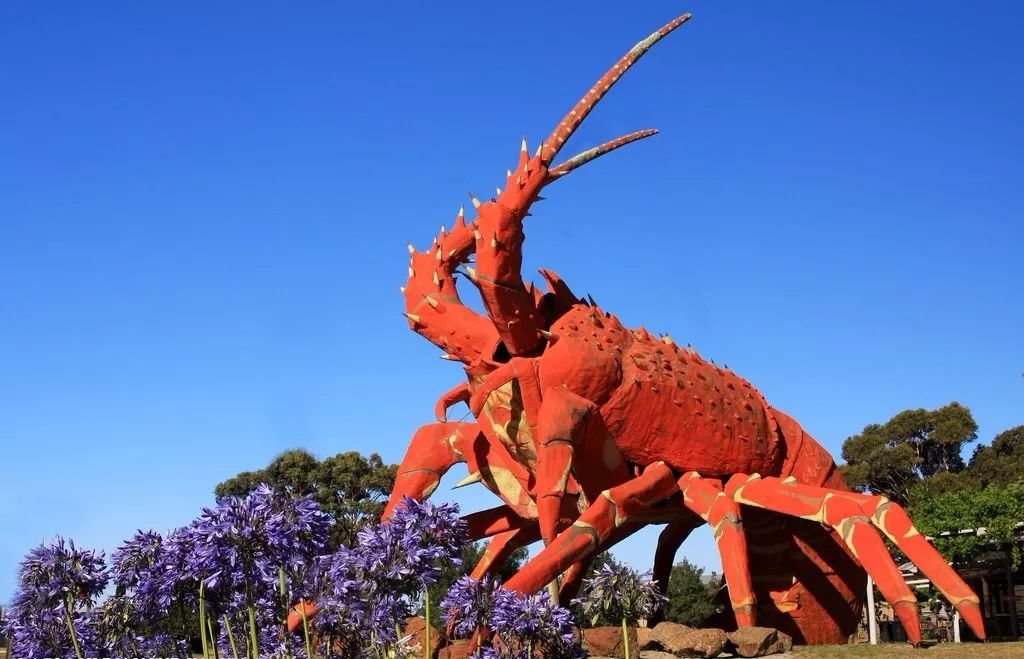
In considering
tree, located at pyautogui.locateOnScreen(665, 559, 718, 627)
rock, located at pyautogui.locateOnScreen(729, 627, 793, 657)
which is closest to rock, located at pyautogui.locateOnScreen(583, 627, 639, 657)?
rock, located at pyautogui.locateOnScreen(729, 627, 793, 657)

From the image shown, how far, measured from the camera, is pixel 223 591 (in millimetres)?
6879

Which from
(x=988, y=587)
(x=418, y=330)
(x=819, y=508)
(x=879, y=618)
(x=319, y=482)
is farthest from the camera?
(x=319, y=482)

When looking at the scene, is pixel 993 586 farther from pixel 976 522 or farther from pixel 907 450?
pixel 907 450

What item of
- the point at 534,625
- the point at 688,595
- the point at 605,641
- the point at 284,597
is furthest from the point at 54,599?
the point at 688,595

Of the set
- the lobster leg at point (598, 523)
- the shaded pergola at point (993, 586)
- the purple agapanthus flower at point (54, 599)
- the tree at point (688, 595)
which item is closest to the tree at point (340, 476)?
the tree at point (688, 595)

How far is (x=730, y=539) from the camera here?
15.9 m

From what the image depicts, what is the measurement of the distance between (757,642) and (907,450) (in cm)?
4031

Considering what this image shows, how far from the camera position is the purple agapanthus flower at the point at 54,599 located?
7.90 metres

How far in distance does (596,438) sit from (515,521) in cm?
285

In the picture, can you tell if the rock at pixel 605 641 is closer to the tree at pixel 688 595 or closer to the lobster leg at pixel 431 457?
the lobster leg at pixel 431 457

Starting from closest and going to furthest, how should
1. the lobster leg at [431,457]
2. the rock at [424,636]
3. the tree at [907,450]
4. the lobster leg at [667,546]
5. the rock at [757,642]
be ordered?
the rock at [424,636] < the rock at [757,642] < the lobster leg at [431,457] < the lobster leg at [667,546] < the tree at [907,450]

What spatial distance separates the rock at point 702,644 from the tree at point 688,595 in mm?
25138

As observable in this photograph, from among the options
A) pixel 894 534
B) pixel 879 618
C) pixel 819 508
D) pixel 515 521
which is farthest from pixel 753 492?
pixel 879 618

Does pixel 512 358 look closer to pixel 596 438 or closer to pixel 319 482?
pixel 596 438
